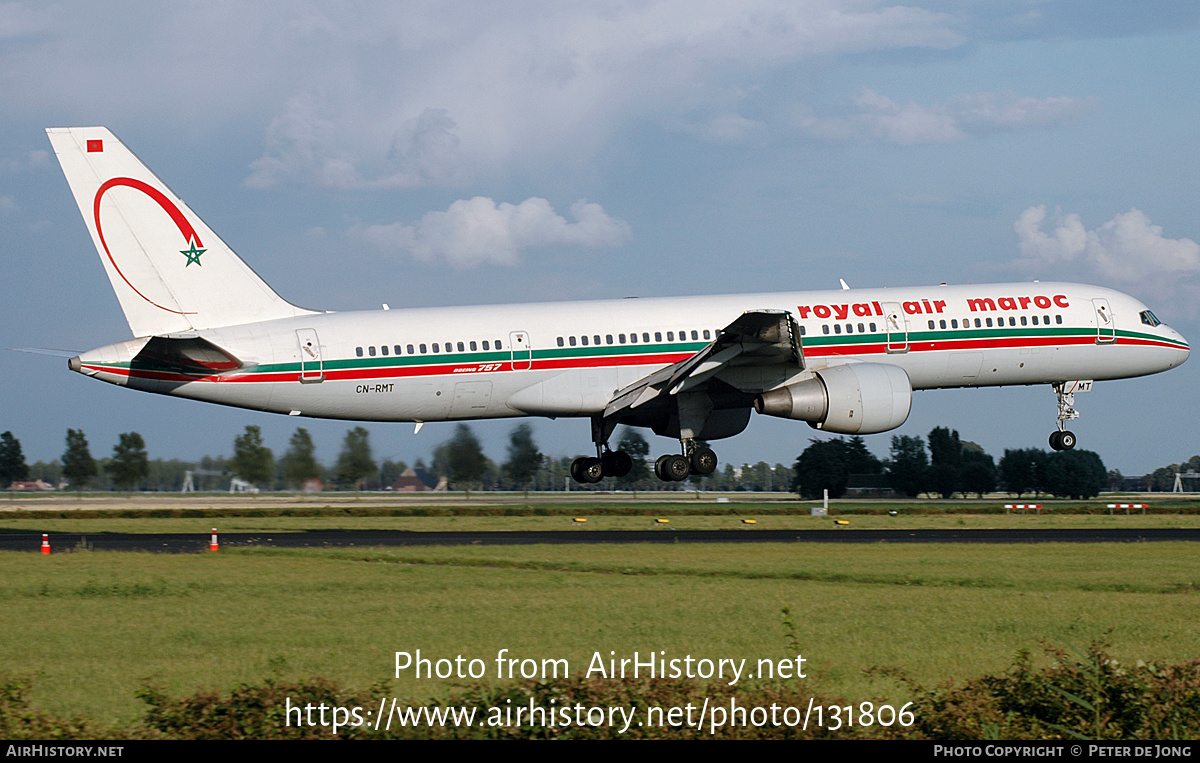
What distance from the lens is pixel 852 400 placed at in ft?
123

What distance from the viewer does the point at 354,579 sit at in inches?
928

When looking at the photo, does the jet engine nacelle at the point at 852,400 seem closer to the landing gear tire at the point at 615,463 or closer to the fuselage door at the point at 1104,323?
the landing gear tire at the point at 615,463

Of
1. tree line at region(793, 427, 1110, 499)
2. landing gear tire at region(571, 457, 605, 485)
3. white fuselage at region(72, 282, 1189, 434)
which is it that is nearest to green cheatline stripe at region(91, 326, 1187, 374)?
white fuselage at region(72, 282, 1189, 434)

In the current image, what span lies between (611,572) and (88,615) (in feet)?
33.8

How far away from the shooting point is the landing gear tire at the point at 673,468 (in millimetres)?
39094

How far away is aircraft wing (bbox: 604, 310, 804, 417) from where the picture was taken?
35.2m

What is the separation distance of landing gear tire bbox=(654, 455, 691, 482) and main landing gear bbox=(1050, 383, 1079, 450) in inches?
543

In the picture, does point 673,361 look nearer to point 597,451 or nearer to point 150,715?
point 597,451

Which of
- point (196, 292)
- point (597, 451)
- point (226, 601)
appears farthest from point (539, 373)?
point (226, 601)

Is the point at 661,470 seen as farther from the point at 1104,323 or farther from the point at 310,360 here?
the point at 1104,323

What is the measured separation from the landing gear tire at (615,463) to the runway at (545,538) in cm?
482

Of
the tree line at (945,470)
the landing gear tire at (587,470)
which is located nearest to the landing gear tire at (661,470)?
the landing gear tire at (587,470)

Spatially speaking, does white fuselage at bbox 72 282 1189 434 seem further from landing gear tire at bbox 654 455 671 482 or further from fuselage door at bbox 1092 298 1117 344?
landing gear tire at bbox 654 455 671 482

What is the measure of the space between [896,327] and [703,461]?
24.9 feet
